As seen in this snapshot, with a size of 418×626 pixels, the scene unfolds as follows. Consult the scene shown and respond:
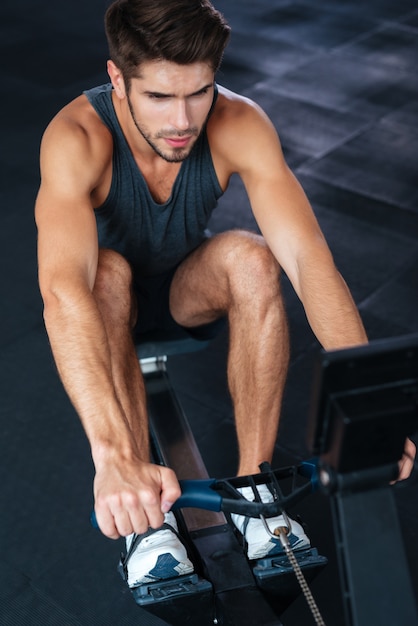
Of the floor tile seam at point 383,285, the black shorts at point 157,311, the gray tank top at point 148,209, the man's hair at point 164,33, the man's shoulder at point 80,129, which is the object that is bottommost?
the floor tile seam at point 383,285

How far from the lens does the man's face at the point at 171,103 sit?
1.79m

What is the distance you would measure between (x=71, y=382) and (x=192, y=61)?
28.6 inches

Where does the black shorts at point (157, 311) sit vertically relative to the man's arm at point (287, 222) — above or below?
below

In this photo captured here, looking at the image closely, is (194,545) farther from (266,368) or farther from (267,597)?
(266,368)

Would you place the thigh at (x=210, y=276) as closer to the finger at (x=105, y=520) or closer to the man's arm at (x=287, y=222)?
the man's arm at (x=287, y=222)

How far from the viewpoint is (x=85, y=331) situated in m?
1.70

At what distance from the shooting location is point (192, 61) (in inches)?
69.9

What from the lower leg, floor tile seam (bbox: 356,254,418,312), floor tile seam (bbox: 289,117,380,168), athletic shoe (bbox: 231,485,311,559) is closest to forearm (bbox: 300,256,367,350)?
the lower leg

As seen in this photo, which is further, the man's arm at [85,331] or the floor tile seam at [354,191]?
the floor tile seam at [354,191]

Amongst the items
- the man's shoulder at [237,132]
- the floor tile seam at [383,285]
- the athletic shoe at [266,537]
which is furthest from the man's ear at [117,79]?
the floor tile seam at [383,285]

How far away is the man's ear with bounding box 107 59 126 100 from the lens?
6.17 ft

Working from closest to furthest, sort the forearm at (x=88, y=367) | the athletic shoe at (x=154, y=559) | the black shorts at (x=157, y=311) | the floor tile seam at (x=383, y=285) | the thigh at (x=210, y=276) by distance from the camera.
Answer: the forearm at (x=88, y=367) → the athletic shoe at (x=154, y=559) → the thigh at (x=210, y=276) → the black shorts at (x=157, y=311) → the floor tile seam at (x=383, y=285)

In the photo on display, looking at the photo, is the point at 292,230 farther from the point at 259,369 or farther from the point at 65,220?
the point at 65,220

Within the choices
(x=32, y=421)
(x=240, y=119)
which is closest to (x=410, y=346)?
(x=240, y=119)
